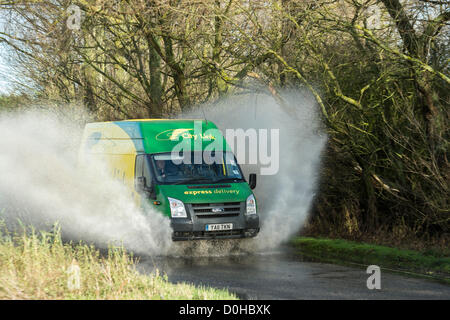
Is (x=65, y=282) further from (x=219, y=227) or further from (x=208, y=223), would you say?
(x=219, y=227)

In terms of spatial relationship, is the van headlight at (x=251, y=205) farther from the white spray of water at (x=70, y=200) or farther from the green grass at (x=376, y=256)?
the white spray of water at (x=70, y=200)

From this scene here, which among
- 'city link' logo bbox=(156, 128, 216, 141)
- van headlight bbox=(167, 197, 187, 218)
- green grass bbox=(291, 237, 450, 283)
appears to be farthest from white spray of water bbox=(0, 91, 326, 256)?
'city link' logo bbox=(156, 128, 216, 141)

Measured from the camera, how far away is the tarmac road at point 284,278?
407 inches

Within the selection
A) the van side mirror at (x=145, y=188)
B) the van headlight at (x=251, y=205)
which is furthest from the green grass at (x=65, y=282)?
the van headlight at (x=251, y=205)

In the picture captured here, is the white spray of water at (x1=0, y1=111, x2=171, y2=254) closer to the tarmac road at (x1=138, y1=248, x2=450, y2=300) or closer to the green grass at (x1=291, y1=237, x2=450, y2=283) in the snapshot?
the tarmac road at (x1=138, y1=248, x2=450, y2=300)

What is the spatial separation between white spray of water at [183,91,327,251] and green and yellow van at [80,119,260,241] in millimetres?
1298

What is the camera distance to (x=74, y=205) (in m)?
18.0

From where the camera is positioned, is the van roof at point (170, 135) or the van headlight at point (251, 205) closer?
the van headlight at point (251, 205)

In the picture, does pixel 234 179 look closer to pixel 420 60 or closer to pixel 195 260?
pixel 195 260

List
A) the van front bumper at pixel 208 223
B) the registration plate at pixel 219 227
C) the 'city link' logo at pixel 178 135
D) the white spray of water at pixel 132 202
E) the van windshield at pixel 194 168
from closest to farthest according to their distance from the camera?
the van front bumper at pixel 208 223 < the registration plate at pixel 219 227 < the white spray of water at pixel 132 202 < the van windshield at pixel 194 168 < the 'city link' logo at pixel 178 135

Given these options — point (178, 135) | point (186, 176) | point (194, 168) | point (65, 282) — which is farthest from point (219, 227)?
point (65, 282)

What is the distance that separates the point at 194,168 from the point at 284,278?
15.6 ft

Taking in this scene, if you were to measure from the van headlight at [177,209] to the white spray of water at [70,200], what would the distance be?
220 millimetres

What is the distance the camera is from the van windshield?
15672 mm
